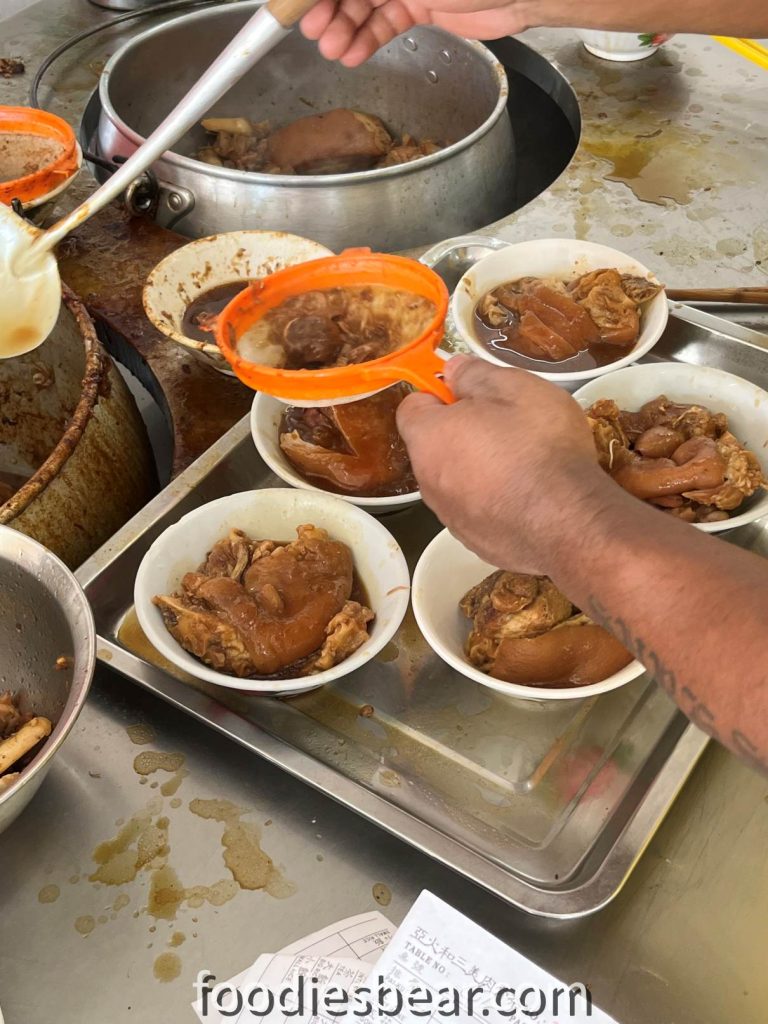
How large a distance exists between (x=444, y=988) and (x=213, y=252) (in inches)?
68.8

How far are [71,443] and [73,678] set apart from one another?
0.68m

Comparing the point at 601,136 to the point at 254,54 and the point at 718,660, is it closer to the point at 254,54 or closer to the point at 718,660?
the point at 254,54

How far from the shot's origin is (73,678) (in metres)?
1.29

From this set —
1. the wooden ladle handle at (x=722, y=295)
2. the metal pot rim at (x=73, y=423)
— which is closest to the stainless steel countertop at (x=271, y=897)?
the metal pot rim at (x=73, y=423)

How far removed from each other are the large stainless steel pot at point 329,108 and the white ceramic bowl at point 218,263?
0.89 ft

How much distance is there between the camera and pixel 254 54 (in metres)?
1.92

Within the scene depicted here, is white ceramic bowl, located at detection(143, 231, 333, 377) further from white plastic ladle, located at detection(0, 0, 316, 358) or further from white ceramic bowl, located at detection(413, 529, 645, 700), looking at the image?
white ceramic bowl, located at detection(413, 529, 645, 700)

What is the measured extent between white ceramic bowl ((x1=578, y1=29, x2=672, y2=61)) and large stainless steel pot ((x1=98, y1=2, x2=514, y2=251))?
0.61 meters

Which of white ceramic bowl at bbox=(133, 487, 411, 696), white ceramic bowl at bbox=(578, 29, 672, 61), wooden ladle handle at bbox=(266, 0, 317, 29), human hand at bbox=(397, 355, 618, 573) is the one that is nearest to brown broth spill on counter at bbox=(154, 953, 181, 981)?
white ceramic bowl at bbox=(133, 487, 411, 696)

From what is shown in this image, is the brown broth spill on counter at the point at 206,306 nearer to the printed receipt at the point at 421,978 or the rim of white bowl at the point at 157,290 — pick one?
the rim of white bowl at the point at 157,290

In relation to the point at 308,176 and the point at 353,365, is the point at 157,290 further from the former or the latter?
the point at 353,365

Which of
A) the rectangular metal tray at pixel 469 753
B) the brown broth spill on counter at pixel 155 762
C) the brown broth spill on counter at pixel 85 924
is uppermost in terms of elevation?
the rectangular metal tray at pixel 469 753

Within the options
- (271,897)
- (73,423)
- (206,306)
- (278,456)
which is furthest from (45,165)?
(271,897)

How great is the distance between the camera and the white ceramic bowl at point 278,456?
177 centimetres
